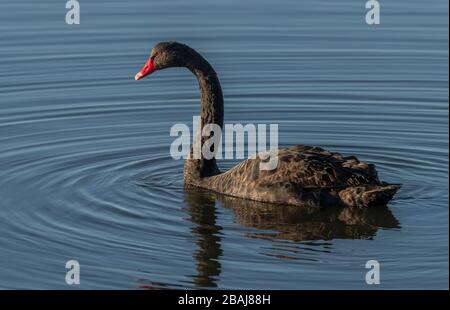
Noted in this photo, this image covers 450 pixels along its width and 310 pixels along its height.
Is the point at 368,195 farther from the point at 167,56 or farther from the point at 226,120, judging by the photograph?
A: the point at 226,120

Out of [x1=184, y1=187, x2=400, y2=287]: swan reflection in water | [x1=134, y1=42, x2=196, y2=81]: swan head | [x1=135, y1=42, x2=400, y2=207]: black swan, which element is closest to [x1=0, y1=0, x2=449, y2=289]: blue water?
[x1=184, y1=187, x2=400, y2=287]: swan reflection in water

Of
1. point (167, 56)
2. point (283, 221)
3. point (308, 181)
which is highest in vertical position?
point (167, 56)

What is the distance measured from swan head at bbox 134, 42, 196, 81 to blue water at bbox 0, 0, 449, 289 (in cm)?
117

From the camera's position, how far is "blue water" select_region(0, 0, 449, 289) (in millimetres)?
9781

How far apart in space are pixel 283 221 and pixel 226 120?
13.4ft

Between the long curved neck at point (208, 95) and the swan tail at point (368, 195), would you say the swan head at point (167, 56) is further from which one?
the swan tail at point (368, 195)

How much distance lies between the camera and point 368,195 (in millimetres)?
11000

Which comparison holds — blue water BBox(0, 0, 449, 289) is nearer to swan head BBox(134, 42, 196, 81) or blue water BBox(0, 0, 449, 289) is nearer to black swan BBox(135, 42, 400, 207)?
black swan BBox(135, 42, 400, 207)

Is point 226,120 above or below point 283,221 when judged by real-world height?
above

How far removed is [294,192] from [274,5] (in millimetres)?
9009

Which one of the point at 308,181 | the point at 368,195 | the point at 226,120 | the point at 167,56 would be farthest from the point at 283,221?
the point at 226,120

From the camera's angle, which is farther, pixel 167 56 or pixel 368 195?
pixel 167 56

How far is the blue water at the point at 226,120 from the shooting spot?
978 centimetres

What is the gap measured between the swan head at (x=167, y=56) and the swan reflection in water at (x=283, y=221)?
156 cm
